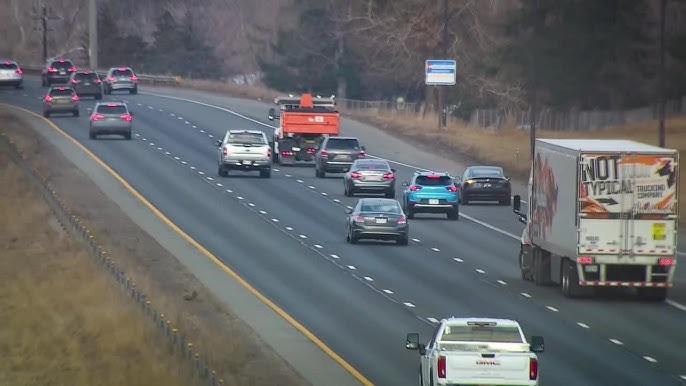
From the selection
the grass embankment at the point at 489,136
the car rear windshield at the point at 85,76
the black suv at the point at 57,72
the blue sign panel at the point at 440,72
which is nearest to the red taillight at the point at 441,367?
the grass embankment at the point at 489,136

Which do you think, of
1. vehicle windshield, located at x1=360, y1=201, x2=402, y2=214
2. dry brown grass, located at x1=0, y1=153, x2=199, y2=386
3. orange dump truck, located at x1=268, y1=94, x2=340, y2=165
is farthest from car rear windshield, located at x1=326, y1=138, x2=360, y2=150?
vehicle windshield, located at x1=360, y1=201, x2=402, y2=214

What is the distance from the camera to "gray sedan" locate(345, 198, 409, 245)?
48875mm

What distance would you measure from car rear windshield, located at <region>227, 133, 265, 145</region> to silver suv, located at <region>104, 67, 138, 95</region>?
3963 cm

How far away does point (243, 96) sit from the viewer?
109 meters

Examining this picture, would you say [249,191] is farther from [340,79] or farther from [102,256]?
[340,79]

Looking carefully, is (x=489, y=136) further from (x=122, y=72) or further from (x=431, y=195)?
(x=431, y=195)

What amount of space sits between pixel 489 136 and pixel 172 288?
164 feet

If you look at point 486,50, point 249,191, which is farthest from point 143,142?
point 486,50

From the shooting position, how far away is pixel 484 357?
72.7 ft

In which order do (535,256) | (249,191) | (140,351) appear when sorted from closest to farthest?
(140,351), (535,256), (249,191)

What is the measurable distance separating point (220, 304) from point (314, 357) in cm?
706

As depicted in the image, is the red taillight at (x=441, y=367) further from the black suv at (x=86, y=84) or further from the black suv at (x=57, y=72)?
the black suv at (x=57, y=72)

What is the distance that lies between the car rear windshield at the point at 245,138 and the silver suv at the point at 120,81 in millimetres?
39632

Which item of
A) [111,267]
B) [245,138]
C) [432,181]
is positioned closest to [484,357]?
[111,267]
